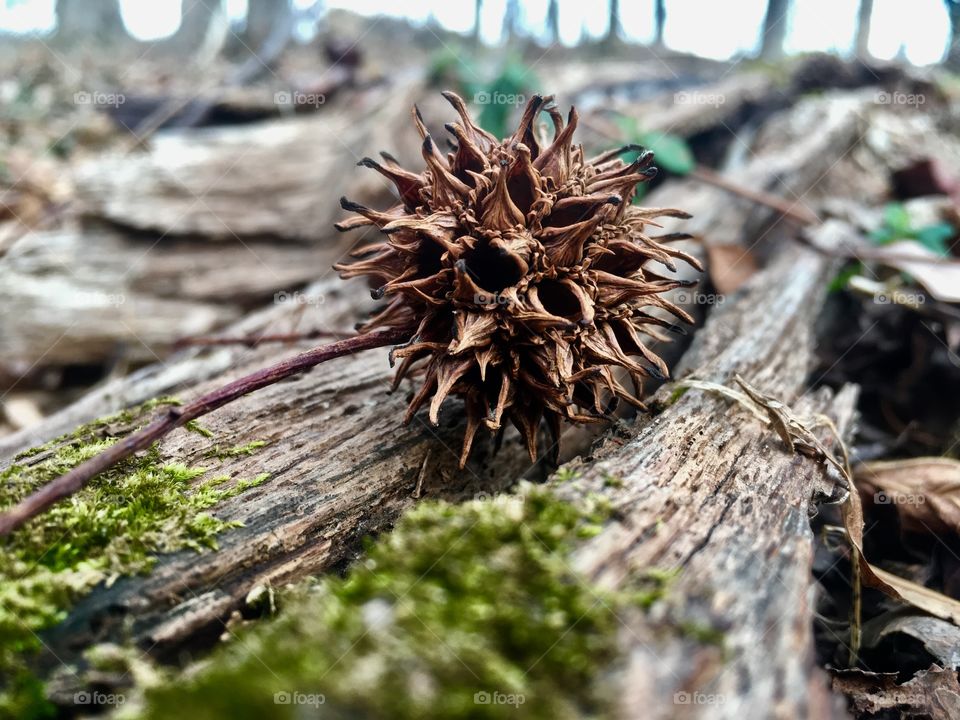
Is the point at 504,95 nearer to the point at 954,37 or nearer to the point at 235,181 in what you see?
the point at 235,181

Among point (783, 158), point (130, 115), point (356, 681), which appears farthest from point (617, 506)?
point (130, 115)

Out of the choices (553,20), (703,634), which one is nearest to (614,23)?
(553,20)

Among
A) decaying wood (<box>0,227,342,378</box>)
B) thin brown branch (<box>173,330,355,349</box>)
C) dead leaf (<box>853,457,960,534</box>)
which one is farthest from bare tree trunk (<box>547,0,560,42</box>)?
dead leaf (<box>853,457,960,534</box>)

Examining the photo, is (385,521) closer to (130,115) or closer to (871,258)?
(871,258)

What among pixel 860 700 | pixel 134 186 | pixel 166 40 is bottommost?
pixel 860 700

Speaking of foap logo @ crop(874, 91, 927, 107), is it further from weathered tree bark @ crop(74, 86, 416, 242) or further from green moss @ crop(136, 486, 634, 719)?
green moss @ crop(136, 486, 634, 719)

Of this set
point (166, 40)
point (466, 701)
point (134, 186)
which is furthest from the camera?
point (166, 40)
